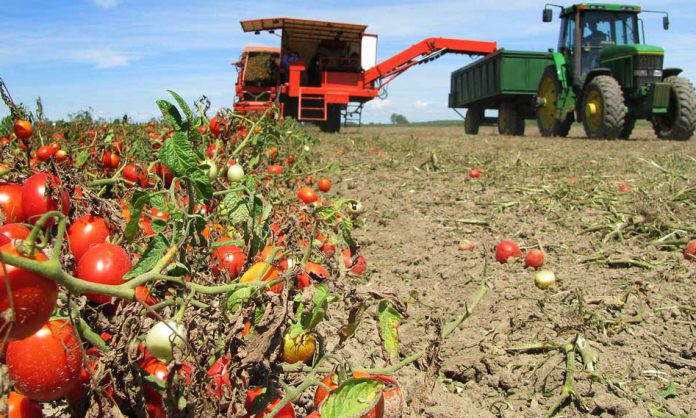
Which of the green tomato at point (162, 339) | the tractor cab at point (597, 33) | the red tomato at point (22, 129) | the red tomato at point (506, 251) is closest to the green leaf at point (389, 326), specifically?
the green tomato at point (162, 339)

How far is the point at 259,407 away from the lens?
1211mm

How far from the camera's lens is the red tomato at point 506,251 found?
3.48m

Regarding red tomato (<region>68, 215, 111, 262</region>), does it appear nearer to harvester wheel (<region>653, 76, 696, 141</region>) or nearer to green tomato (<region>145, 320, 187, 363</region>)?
green tomato (<region>145, 320, 187, 363</region>)

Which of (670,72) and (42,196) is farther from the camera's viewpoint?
(670,72)

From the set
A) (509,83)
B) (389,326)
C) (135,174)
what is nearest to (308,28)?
(509,83)

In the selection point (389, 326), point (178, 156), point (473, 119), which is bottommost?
point (389, 326)

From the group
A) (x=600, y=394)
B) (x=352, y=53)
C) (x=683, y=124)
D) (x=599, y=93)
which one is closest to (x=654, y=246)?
(x=600, y=394)

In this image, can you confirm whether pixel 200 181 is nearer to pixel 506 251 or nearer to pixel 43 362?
pixel 43 362

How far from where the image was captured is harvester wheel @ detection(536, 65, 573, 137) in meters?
13.5

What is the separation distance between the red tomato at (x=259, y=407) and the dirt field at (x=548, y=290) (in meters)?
0.29

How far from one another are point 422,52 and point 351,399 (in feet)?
56.8

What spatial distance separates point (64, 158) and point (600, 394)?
2173 millimetres

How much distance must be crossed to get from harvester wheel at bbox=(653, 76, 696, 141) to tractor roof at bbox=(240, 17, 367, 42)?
7383 mm

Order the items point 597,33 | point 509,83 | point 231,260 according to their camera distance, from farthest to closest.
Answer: point 509,83 < point 597,33 < point 231,260
